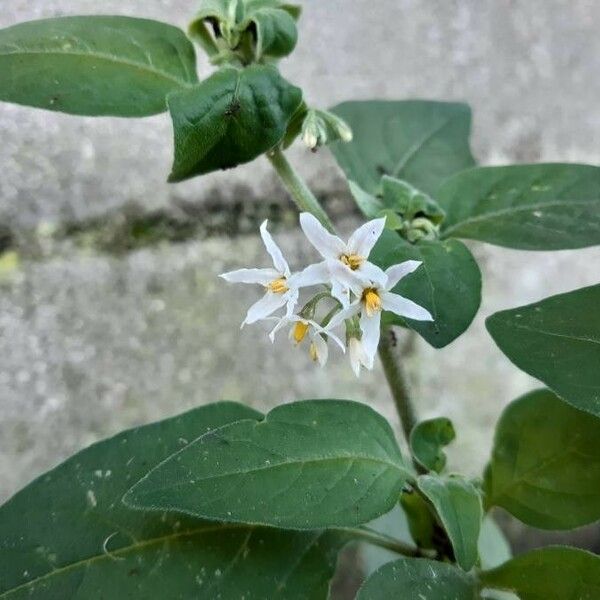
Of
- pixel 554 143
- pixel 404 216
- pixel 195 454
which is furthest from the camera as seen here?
pixel 554 143

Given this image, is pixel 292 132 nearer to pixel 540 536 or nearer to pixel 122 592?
pixel 122 592

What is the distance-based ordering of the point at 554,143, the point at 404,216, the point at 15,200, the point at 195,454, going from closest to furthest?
the point at 195,454 → the point at 404,216 → the point at 15,200 → the point at 554,143

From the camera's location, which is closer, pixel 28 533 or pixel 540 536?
pixel 28 533

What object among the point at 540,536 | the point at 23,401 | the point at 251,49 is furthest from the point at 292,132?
the point at 540,536

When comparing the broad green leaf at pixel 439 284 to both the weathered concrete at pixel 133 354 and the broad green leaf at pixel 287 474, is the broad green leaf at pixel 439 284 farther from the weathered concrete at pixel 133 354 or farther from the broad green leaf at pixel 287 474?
the weathered concrete at pixel 133 354

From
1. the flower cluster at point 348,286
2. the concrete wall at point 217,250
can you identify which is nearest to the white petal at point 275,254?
the flower cluster at point 348,286

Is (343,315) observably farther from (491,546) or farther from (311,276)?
(491,546)
